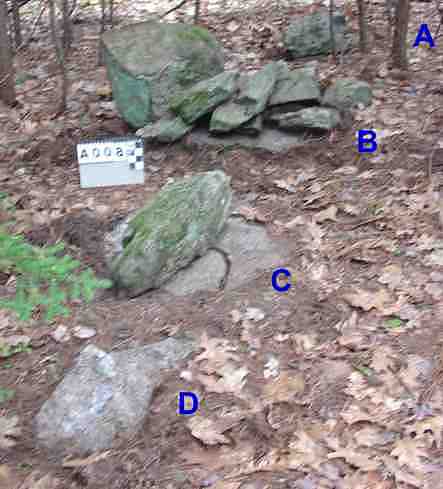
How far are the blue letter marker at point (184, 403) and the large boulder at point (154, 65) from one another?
351 centimetres

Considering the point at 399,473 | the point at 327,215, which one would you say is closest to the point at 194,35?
the point at 327,215

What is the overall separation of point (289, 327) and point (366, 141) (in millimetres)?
2554

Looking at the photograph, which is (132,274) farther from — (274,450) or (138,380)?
(274,450)

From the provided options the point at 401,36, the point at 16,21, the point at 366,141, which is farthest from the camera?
the point at 16,21

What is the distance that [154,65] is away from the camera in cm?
586

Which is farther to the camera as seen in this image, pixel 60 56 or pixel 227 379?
pixel 60 56

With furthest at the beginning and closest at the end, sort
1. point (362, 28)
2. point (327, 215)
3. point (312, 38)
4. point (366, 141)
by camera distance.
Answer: point (312, 38) → point (362, 28) → point (366, 141) → point (327, 215)

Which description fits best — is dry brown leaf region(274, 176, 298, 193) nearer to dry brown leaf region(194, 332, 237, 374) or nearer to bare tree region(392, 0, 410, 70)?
dry brown leaf region(194, 332, 237, 374)

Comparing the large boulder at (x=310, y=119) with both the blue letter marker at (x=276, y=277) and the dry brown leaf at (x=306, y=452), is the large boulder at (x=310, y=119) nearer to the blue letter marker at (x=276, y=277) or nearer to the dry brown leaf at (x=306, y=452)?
the blue letter marker at (x=276, y=277)

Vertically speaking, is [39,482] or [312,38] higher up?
[312,38]

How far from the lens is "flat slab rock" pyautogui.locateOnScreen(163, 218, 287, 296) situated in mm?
3973

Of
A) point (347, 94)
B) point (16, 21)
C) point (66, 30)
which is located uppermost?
point (16, 21)

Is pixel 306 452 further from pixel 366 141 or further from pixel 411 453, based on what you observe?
pixel 366 141

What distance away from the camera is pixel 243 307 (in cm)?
369
